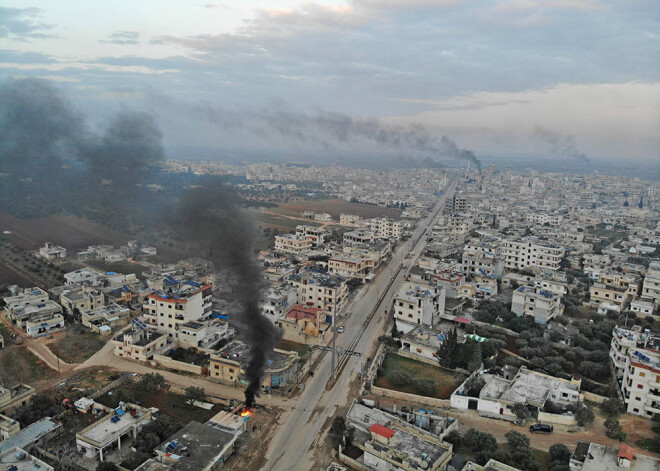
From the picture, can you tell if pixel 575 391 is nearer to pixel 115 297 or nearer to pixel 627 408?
pixel 627 408

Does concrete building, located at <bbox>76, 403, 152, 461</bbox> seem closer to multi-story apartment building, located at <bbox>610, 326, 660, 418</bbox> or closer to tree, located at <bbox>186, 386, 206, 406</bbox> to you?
tree, located at <bbox>186, 386, 206, 406</bbox>

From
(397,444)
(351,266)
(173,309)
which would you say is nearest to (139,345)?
(173,309)

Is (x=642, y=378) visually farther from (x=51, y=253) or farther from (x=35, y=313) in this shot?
(x=51, y=253)

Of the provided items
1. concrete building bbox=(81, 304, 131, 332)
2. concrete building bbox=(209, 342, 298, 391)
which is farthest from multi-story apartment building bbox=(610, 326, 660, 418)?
concrete building bbox=(81, 304, 131, 332)

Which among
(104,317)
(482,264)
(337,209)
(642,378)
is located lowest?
(337,209)

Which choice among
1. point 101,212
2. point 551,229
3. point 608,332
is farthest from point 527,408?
point 101,212

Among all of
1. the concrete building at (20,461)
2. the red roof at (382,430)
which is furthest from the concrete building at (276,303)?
the concrete building at (20,461)
